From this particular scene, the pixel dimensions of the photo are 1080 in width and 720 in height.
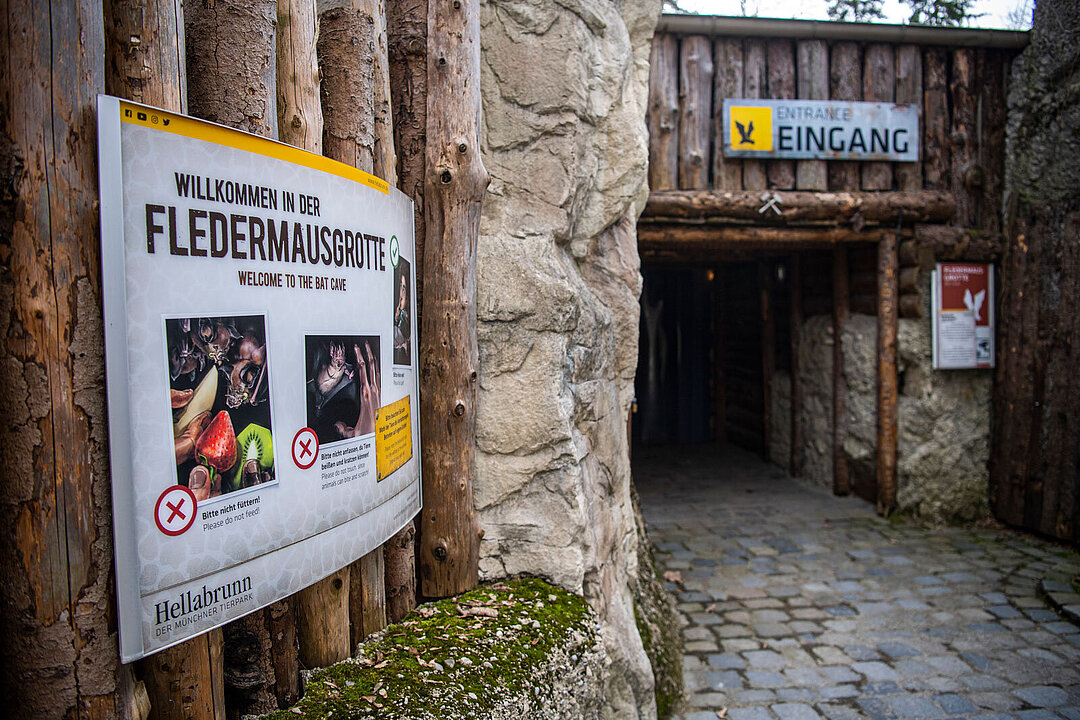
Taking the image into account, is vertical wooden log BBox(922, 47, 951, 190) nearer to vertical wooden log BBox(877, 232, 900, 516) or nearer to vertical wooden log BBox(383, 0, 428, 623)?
vertical wooden log BBox(877, 232, 900, 516)

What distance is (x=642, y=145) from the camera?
310 centimetres

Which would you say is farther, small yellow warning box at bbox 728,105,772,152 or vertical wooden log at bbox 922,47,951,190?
vertical wooden log at bbox 922,47,951,190

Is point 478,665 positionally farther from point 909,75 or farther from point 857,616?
point 909,75

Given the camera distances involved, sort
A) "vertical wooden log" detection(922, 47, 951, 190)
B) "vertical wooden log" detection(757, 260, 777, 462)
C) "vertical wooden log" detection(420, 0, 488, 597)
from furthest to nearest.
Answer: "vertical wooden log" detection(757, 260, 777, 462), "vertical wooden log" detection(922, 47, 951, 190), "vertical wooden log" detection(420, 0, 488, 597)

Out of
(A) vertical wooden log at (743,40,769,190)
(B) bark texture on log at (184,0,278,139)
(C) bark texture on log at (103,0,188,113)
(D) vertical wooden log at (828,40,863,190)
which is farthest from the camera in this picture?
(D) vertical wooden log at (828,40,863,190)

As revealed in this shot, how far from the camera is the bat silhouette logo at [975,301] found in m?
6.37

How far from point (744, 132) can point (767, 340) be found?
3277 mm

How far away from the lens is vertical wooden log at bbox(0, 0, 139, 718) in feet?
4.24

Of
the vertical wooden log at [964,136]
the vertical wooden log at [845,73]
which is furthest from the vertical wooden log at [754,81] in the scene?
the vertical wooden log at [964,136]

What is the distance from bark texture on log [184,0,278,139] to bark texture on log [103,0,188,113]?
148 millimetres

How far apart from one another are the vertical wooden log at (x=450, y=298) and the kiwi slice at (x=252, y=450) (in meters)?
0.75

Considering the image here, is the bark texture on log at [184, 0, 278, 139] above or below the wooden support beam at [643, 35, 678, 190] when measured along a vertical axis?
below

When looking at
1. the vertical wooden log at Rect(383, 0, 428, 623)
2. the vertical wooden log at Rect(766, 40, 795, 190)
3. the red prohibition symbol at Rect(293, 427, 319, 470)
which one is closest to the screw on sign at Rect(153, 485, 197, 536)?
the red prohibition symbol at Rect(293, 427, 319, 470)

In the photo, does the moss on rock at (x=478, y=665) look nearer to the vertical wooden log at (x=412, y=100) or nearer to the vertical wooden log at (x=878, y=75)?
the vertical wooden log at (x=412, y=100)
